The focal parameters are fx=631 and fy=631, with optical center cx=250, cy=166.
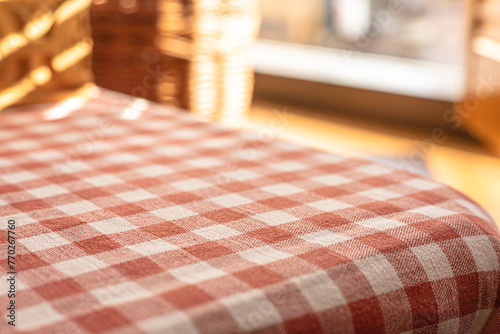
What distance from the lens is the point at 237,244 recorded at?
0.83m

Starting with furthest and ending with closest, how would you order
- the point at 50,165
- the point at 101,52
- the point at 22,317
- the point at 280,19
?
the point at 280,19, the point at 101,52, the point at 50,165, the point at 22,317

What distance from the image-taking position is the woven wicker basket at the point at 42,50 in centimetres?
147

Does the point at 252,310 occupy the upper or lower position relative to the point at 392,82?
upper

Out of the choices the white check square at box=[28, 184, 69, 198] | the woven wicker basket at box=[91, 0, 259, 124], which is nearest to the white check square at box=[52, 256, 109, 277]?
the white check square at box=[28, 184, 69, 198]

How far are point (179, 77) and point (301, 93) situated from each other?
131cm

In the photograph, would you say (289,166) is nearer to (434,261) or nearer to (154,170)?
(154,170)

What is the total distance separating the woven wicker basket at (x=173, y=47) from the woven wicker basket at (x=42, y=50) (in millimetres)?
418

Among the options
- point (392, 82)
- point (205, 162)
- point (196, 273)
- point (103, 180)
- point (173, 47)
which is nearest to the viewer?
point (196, 273)

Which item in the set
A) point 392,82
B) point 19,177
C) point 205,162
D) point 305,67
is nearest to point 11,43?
point 19,177

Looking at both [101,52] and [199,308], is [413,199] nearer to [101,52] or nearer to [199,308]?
[199,308]

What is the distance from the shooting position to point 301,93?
3277 mm

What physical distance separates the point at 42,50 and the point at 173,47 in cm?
58

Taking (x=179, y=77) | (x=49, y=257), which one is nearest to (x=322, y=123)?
(x=179, y=77)

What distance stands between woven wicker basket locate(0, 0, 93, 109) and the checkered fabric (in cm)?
32
